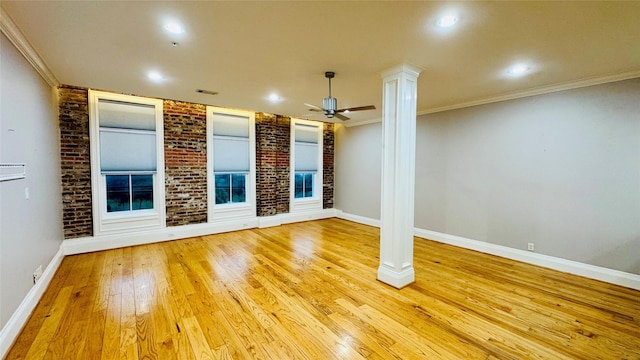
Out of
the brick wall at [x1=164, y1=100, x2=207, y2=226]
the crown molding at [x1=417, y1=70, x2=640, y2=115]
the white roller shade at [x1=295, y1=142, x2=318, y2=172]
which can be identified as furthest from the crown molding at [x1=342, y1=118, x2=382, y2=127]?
the brick wall at [x1=164, y1=100, x2=207, y2=226]

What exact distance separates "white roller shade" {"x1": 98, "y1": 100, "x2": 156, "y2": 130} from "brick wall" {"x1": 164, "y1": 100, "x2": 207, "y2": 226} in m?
0.27

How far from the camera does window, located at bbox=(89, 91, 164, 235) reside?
4.48 metres

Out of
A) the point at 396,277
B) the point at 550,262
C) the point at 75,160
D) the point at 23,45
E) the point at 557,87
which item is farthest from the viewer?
the point at 75,160

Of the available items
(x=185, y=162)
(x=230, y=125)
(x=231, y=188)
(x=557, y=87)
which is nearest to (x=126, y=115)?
(x=185, y=162)

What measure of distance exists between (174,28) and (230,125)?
3563 millimetres

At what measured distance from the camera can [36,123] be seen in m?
3.04

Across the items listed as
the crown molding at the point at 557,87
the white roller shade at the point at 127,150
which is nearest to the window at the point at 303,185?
the white roller shade at the point at 127,150

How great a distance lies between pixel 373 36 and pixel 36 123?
3.86m

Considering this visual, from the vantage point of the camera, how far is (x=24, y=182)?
263 cm

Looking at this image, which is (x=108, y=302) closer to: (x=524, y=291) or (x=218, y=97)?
(x=218, y=97)

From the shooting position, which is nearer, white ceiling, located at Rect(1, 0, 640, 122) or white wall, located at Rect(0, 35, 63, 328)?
white ceiling, located at Rect(1, 0, 640, 122)

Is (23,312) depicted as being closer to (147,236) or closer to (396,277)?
(147,236)

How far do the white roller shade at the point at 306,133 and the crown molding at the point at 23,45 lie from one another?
15.0 feet

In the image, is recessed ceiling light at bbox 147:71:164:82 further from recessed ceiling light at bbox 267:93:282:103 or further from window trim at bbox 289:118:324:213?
Answer: window trim at bbox 289:118:324:213
